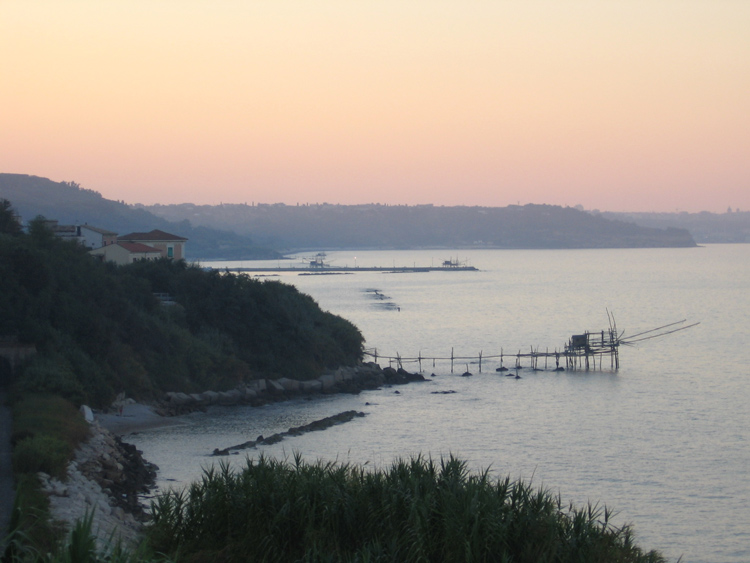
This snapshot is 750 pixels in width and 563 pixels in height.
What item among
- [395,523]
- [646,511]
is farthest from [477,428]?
[395,523]

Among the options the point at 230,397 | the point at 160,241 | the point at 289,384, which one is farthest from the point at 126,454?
the point at 160,241

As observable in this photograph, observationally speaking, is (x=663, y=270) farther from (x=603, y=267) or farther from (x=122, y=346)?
(x=122, y=346)

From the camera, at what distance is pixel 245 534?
11.8 m

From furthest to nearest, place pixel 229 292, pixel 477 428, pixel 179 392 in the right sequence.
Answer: pixel 229 292 < pixel 179 392 < pixel 477 428

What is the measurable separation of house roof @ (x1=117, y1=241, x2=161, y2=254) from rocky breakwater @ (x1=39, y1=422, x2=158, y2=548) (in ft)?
86.5

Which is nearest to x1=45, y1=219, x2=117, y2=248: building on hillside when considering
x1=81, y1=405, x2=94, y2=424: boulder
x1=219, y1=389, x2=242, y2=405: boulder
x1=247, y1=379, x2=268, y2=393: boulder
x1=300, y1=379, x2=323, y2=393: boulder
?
x1=247, y1=379, x2=268, y2=393: boulder

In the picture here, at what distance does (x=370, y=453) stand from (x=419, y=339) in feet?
111

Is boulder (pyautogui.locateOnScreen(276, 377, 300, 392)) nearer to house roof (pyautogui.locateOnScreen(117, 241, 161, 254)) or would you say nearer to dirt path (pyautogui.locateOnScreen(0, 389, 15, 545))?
dirt path (pyautogui.locateOnScreen(0, 389, 15, 545))

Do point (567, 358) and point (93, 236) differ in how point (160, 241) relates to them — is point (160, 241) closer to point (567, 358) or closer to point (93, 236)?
point (93, 236)

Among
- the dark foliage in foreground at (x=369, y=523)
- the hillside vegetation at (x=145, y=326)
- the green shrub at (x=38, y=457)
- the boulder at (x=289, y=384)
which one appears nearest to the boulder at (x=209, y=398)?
the hillside vegetation at (x=145, y=326)

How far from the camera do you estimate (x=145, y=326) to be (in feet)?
115

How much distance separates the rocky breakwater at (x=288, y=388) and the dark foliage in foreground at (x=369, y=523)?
65.3ft

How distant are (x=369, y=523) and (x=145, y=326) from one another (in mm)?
25297

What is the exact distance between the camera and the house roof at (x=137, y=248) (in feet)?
163
